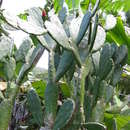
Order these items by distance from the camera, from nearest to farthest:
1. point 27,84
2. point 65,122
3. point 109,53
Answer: point 65,122
point 109,53
point 27,84

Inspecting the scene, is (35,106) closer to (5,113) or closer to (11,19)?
(5,113)

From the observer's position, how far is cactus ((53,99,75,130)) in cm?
95

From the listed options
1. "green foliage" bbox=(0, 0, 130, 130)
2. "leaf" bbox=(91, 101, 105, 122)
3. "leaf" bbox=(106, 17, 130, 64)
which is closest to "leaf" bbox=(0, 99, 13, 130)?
"green foliage" bbox=(0, 0, 130, 130)

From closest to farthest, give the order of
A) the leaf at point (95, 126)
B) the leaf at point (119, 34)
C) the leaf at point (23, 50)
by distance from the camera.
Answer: the leaf at point (95, 126)
the leaf at point (23, 50)
the leaf at point (119, 34)

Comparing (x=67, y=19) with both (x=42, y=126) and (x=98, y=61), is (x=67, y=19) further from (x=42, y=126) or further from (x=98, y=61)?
(x=42, y=126)

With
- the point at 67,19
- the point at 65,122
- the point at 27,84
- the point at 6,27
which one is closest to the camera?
the point at 65,122

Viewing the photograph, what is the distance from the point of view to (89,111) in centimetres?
108

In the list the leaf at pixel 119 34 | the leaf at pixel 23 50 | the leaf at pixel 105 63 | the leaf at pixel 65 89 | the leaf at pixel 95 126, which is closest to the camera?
the leaf at pixel 95 126

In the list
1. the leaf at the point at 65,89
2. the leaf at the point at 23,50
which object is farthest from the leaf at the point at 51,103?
the leaf at the point at 65,89

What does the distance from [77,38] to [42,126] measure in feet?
0.90

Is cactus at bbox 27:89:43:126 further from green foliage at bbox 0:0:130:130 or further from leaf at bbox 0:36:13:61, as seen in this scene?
leaf at bbox 0:36:13:61

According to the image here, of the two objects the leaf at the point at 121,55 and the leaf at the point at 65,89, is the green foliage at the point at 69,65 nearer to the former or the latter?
the leaf at the point at 121,55

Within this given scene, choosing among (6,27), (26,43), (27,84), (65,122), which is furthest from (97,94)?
(27,84)

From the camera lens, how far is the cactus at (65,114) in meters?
0.95
